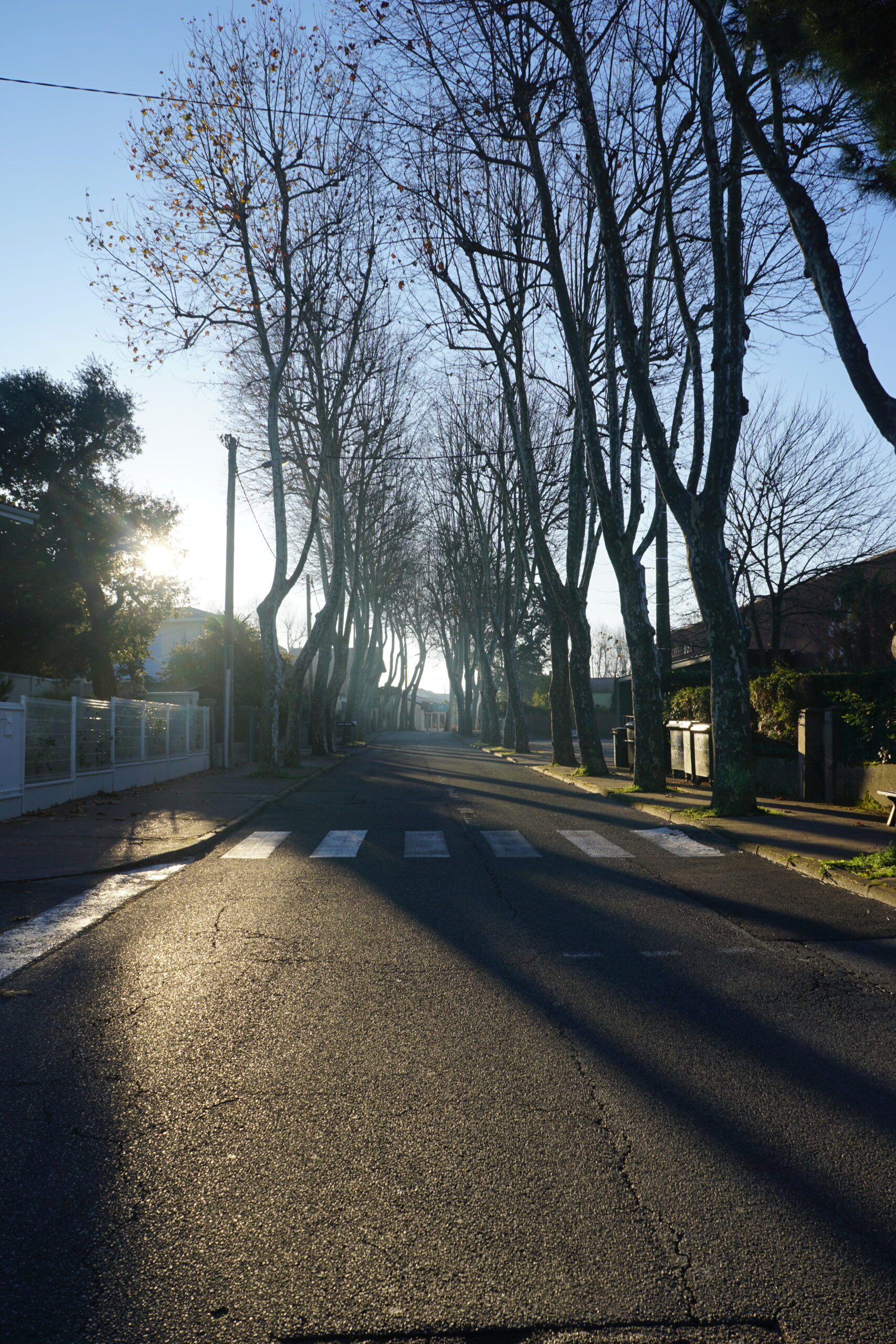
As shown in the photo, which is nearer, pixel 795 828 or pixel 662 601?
pixel 795 828

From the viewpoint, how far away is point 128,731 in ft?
63.3

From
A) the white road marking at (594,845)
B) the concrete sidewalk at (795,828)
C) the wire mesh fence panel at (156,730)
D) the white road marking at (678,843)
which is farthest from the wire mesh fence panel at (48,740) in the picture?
the concrete sidewalk at (795,828)

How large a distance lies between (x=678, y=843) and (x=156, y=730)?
1321 cm

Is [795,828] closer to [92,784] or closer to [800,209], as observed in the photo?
[800,209]

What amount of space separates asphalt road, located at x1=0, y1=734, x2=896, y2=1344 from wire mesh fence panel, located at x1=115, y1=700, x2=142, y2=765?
11236mm

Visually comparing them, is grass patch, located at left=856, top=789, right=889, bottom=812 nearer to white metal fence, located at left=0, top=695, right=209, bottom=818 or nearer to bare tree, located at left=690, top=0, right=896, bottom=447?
bare tree, located at left=690, top=0, right=896, bottom=447

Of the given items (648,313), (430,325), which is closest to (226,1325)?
(648,313)

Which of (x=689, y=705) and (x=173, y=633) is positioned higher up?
(x=173, y=633)

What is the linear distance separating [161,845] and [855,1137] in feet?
30.0

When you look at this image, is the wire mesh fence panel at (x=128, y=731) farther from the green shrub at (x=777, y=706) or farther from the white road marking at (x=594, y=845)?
the green shrub at (x=777, y=706)

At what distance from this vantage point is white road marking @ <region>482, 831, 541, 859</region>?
1113 cm

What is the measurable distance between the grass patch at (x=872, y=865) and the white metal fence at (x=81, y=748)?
34.0 feet

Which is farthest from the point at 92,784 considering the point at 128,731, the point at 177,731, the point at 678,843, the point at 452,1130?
the point at 452,1130

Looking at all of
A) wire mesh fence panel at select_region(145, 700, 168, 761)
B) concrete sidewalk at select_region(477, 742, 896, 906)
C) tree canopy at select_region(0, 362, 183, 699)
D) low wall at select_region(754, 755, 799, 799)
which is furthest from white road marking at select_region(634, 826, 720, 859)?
tree canopy at select_region(0, 362, 183, 699)
